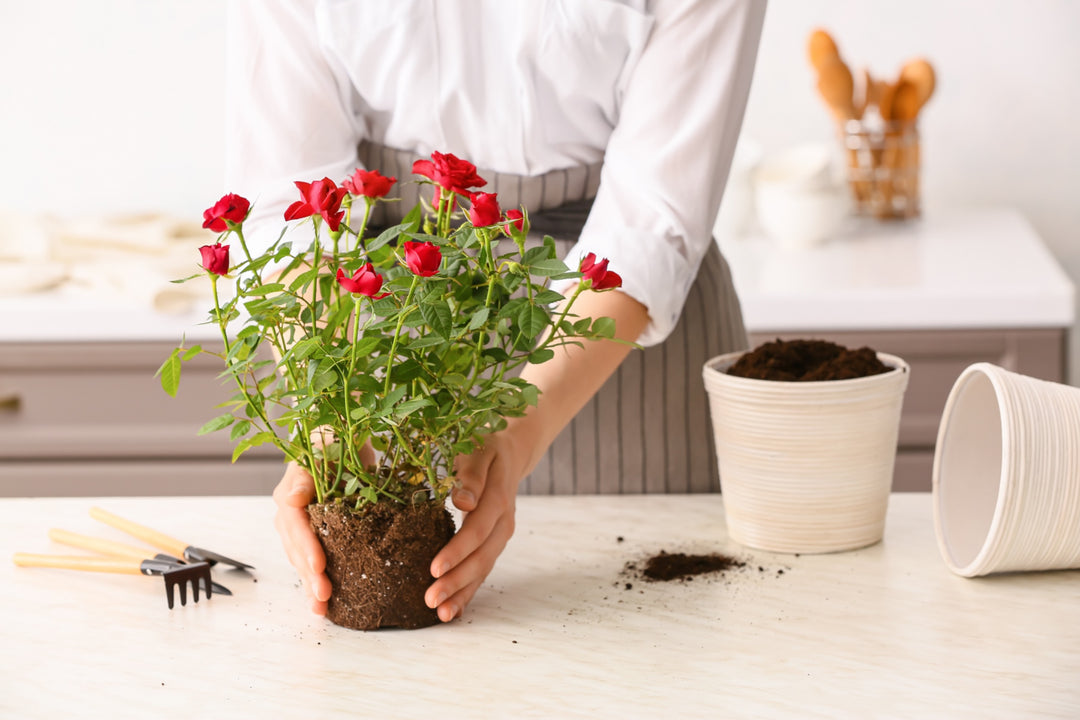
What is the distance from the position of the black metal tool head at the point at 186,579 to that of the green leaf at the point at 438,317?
28cm

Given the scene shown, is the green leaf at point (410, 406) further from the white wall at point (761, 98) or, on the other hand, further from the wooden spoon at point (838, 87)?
the white wall at point (761, 98)

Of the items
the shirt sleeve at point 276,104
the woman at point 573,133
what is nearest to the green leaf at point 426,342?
the woman at point 573,133

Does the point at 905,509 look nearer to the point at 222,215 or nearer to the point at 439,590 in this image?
the point at 439,590

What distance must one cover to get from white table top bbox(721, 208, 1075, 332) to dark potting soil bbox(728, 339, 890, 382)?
34.4 inches

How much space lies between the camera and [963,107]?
7.41ft

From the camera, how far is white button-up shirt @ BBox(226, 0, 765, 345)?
104 cm

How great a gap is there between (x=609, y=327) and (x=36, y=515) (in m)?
0.58

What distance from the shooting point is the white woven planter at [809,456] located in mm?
838

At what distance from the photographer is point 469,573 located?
29.6 inches

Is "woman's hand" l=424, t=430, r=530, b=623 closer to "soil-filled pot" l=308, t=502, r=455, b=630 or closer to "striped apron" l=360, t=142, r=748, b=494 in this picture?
"soil-filled pot" l=308, t=502, r=455, b=630

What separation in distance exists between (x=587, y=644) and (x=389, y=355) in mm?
222

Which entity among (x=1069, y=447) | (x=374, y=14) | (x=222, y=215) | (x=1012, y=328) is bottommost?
(x=1012, y=328)

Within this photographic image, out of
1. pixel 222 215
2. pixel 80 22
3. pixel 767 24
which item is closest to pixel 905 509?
pixel 222 215

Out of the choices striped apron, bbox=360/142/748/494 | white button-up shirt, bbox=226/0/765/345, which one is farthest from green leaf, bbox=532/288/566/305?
striped apron, bbox=360/142/748/494
